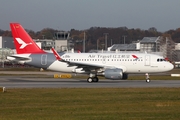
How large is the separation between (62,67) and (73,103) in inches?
922

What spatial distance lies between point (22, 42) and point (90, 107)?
27653 millimetres

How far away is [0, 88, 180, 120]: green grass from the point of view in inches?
765

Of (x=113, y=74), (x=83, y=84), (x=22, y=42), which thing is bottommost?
(x=83, y=84)

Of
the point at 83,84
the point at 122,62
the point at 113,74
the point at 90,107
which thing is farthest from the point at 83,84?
the point at 90,107

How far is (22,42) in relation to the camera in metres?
49.3

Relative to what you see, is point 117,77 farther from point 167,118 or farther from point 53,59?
point 167,118

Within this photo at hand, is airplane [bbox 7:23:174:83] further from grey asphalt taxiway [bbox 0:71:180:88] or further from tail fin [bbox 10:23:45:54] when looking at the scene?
grey asphalt taxiway [bbox 0:71:180:88]

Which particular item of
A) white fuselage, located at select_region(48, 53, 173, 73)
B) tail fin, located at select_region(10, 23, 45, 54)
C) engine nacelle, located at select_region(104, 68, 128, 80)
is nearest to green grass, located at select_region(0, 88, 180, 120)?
engine nacelle, located at select_region(104, 68, 128, 80)

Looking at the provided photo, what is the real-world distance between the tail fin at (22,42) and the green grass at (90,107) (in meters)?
19.7

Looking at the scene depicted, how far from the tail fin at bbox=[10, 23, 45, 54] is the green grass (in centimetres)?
1973

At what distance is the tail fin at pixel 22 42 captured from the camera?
49125 mm

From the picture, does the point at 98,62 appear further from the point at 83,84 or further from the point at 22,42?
the point at 22,42

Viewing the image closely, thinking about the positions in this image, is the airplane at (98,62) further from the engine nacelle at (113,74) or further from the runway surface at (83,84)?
the runway surface at (83,84)

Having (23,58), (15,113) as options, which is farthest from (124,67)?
(15,113)
